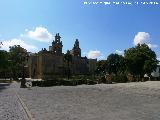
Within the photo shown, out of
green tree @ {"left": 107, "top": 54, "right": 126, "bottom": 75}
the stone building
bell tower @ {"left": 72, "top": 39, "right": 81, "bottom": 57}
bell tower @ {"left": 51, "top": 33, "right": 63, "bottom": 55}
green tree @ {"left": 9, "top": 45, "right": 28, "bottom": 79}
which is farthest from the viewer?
bell tower @ {"left": 72, "top": 39, "right": 81, "bottom": 57}

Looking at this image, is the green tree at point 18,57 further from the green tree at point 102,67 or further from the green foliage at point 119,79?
the green foliage at point 119,79

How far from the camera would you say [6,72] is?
124 m

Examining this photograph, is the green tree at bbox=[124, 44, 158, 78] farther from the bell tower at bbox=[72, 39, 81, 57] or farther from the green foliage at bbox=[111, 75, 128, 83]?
the bell tower at bbox=[72, 39, 81, 57]

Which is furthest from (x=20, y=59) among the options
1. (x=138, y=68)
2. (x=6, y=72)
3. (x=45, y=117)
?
(x=45, y=117)

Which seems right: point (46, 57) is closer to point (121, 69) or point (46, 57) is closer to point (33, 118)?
point (121, 69)

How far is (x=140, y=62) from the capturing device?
9394 centimetres

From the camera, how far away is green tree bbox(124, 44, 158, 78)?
3588 inches

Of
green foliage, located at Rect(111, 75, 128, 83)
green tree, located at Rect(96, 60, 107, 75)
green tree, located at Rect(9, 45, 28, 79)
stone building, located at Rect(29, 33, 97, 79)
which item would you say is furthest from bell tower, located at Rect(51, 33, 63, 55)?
green foliage, located at Rect(111, 75, 128, 83)

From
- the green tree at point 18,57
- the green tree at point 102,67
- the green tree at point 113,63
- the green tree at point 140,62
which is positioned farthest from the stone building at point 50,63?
the green tree at point 140,62

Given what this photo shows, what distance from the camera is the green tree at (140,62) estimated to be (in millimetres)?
91125

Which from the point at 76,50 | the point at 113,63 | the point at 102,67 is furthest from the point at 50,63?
the point at 76,50

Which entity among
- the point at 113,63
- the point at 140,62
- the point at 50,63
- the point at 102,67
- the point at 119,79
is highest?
the point at 50,63

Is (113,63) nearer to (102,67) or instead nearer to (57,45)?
(102,67)

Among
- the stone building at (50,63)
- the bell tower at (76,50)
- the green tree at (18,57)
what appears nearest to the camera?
the stone building at (50,63)
